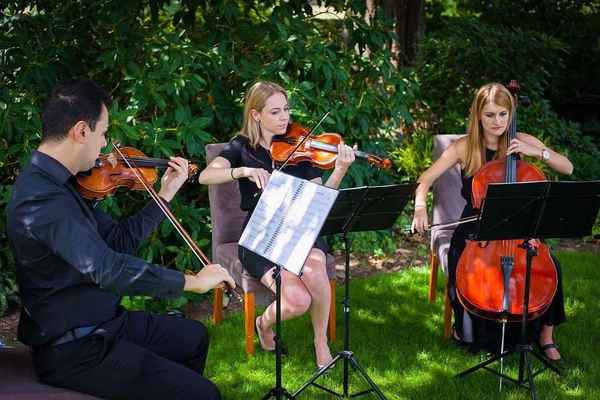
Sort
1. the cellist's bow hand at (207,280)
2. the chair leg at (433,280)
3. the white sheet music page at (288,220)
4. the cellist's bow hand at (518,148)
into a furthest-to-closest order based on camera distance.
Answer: the chair leg at (433,280)
the cellist's bow hand at (518,148)
the white sheet music page at (288,220)
the cellist's bow hand at (207,280)

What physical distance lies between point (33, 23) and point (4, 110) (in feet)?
2.55

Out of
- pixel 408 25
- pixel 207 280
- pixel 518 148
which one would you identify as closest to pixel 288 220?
pixel 207 280

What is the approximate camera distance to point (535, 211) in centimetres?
352

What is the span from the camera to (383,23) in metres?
5.77

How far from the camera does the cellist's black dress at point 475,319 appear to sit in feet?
14.2

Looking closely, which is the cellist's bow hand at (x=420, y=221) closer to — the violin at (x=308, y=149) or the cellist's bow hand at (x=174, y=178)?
the violin at (x=308, y=149)

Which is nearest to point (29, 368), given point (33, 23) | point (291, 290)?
point (291, 290)

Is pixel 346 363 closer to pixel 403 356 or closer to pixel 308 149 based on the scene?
pixel 403 356

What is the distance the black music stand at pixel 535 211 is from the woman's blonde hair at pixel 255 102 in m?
1.42

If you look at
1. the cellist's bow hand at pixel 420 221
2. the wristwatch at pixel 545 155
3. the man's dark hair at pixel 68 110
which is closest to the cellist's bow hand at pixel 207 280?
the man's dark hair at pixel 68 110

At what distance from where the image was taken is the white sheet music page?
115 inches

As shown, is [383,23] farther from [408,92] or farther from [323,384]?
[323,384]

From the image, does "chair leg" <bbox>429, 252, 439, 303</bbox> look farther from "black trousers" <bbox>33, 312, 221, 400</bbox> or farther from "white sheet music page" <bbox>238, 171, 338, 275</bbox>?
"black trousers" <bbox>33, 312, 221, 400</bbox>

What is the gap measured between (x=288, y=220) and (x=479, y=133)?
191 cm
